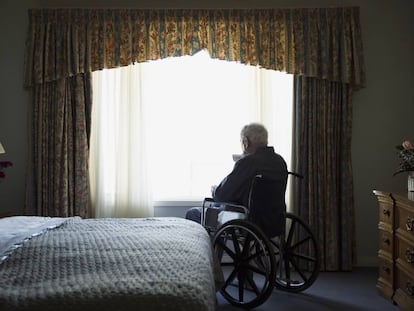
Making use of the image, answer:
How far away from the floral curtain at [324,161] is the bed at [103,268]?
1.90 metres

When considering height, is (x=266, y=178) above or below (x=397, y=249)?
above

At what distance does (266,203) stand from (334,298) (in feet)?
2.86

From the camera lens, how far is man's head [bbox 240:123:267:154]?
11.7 feet

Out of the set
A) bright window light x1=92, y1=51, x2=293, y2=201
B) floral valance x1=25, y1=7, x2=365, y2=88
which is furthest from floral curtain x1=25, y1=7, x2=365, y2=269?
bright window light x1=92, y1=51, x2=293, y2=201

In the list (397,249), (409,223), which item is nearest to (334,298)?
(397,249)

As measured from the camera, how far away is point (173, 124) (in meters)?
4.51

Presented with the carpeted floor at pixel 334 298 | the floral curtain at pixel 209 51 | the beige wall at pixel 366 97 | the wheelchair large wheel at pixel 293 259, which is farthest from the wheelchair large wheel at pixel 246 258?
the beige wall at pixel 366 97

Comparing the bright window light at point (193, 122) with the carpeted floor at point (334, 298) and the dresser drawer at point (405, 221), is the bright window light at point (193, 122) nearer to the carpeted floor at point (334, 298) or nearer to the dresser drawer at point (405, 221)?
the carpeted floor at point (334, 298)

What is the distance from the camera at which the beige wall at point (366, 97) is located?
4324 millimetres

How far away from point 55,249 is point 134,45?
2.56m

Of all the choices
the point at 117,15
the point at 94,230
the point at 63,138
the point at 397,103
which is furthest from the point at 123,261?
the point at 397,103

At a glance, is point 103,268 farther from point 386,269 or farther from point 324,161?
point 324,161

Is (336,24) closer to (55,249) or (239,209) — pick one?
(239,209)

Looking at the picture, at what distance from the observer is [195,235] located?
251 centimetres
